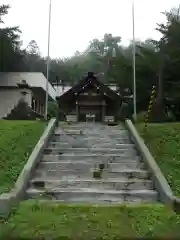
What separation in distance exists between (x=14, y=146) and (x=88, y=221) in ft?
13.4

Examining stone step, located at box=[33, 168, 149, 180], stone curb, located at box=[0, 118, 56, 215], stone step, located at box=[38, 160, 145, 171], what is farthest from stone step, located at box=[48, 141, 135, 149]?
stone step, located at box=[33, 168, 149, 180]

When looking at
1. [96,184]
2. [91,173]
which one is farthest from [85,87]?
[96,184]

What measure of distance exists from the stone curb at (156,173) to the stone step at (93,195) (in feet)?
0.70

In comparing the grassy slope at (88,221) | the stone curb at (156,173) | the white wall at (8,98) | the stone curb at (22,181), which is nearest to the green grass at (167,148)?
the stone curb at (156,173)

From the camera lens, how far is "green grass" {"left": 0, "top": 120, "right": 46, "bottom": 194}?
24.1ft

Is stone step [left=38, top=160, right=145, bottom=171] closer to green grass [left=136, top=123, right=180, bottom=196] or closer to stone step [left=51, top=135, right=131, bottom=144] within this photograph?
green grass [left=136, top=123, right=180, bottom=196]

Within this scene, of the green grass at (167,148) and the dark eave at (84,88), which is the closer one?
the green grass at (167,148)

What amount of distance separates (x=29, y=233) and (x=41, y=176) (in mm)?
2916

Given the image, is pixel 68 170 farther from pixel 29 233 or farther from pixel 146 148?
pixel 29 233

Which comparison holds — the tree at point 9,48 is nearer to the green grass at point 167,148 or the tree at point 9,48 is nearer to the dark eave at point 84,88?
the dark eave at point 84,88

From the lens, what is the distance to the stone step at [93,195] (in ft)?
22.3

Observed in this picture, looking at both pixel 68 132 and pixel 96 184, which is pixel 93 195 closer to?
pixel 96 184

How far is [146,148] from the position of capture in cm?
882

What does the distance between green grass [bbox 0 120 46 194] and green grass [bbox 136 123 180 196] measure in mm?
2765
